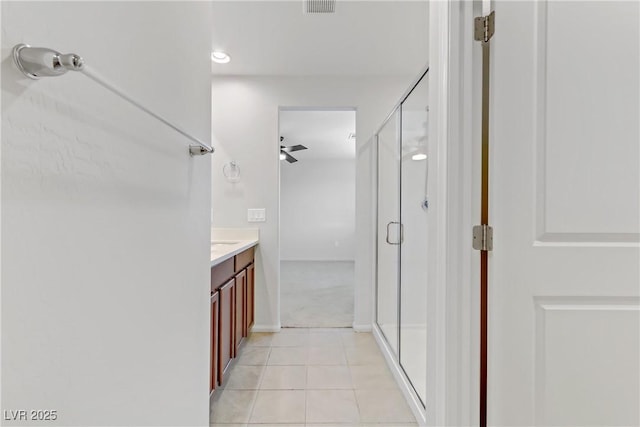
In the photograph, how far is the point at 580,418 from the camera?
3.37 feet

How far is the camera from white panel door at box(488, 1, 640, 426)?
1003mm

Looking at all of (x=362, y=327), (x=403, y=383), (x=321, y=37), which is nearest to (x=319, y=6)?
(x=321, y=37)

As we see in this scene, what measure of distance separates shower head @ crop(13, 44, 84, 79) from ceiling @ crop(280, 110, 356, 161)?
3.34 meters

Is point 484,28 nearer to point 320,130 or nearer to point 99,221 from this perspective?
point 99,221

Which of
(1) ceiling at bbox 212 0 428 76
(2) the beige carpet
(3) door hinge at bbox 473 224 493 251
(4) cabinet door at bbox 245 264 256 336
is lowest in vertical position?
(2) the beige carpet

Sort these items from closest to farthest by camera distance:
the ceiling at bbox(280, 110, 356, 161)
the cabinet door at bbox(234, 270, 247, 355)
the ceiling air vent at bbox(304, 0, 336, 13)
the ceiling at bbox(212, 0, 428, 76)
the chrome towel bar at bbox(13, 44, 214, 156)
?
the chrome towel bar at bbox(13, 44, 214, 156) < the ceiling air vent at bbox(304, 0, 336, 13) < the ceiling at bbox(212, 0, 428, 76) < the cabinet door at bbox(234, 270, 247, 355) < the ceiling at bbox(280, 110, 356, 161)

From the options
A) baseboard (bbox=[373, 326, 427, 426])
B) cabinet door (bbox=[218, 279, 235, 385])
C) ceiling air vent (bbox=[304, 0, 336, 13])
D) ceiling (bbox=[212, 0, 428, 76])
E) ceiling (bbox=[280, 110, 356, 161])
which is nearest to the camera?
baseboard (bbox=[373, 326, 427, 426])

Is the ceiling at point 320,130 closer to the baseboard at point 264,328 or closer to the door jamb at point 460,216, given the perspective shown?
the baseboard at point 264,328

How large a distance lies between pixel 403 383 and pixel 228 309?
45.5 inches

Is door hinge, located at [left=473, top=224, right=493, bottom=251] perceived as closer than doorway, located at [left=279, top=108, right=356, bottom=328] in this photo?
Yes

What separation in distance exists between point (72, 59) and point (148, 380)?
30.0 inches

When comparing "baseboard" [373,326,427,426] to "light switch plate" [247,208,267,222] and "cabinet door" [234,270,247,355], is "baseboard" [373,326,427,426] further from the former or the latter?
"light switch plate" [247,208,267,222]

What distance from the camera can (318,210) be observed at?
802cm

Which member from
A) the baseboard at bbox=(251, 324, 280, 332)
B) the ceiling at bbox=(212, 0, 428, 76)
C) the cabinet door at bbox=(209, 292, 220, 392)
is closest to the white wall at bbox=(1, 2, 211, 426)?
the cabinet door at bbox=(209, 292, 220, 392)
